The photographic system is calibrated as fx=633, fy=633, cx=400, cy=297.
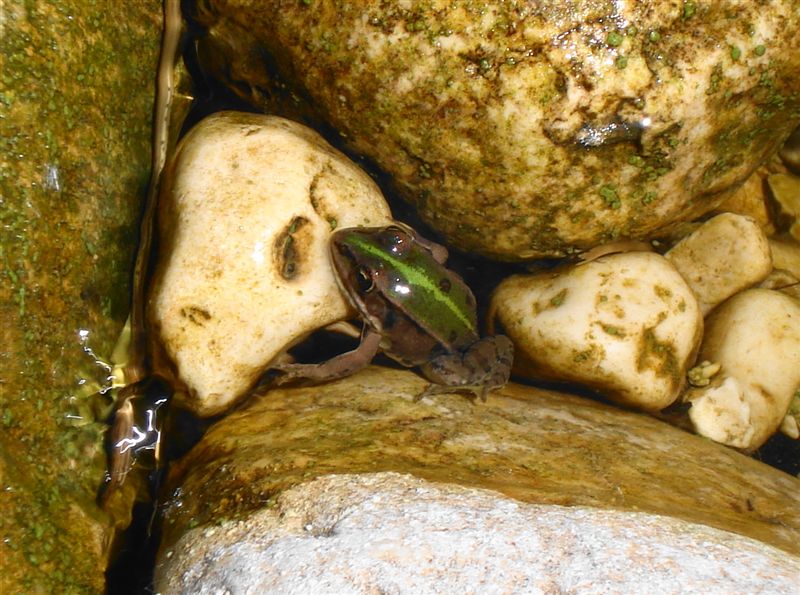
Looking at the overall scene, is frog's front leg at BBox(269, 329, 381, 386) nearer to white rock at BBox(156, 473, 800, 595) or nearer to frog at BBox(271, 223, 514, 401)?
frog at BBox(271, 223, 514, 401)

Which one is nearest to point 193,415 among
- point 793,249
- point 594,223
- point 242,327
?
point 242,327

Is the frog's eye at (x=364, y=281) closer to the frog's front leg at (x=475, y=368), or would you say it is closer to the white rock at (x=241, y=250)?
the white rock at (x=241, y=250)

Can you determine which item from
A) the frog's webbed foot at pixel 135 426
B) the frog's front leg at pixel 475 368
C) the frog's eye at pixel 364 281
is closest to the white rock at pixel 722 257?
the frog's front leg at pixel 475 368

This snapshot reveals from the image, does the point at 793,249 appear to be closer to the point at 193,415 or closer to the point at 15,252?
the point at 193,415

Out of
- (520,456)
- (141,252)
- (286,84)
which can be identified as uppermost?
(286,84)

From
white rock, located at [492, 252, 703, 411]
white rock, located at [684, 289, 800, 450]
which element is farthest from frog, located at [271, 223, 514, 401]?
white rock, located at [684, 289, 800, 450]
